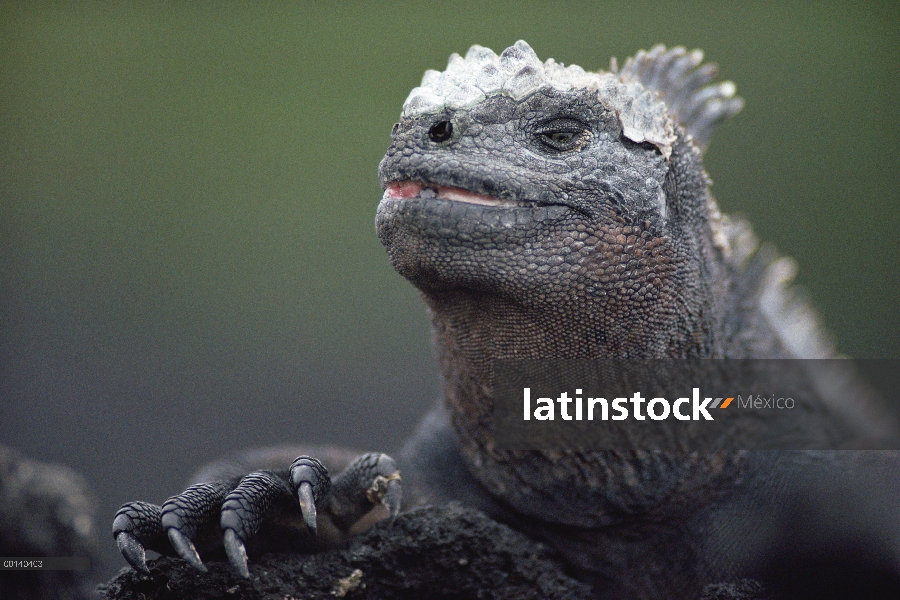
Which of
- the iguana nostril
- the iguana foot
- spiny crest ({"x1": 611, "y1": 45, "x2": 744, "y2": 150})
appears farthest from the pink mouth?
spiny crest ({"x1": 611, "y1": 45, "x2": 744, "y2": 150})

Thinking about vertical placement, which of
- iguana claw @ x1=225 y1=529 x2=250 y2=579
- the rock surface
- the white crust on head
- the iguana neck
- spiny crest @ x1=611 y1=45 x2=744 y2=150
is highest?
spiny crest @ x1=611 y1=45 x2=744 y2=150

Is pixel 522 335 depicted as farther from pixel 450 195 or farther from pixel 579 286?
pixel 450 195

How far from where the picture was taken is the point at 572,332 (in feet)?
9.43

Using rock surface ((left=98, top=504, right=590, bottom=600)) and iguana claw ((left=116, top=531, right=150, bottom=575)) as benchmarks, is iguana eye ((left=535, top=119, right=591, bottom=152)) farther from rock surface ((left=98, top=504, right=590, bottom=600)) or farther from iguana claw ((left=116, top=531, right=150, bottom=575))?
iguana claw ((left=116, top=531, right=150, bottom=575))

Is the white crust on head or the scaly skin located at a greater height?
the white crust on head

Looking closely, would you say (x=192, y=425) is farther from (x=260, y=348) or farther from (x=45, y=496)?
(x=45, y=496)

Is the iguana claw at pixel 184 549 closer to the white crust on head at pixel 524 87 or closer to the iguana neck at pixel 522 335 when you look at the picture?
the iguana neck at pixel 522 335

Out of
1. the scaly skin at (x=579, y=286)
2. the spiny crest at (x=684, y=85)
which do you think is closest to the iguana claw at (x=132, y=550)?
the scaly skin at (x=579, y=286)

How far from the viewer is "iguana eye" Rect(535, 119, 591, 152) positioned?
9.24ft

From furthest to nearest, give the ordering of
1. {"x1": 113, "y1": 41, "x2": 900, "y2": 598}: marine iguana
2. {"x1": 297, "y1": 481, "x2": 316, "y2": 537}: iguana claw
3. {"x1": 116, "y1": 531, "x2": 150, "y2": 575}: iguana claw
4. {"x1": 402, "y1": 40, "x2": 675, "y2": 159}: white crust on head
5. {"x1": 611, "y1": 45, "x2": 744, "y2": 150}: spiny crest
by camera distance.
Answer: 1. {"x1": 611, "y1": 45, "x2": 744, "y2": 150}: spiny crest
2. {"x1": 402, "y1": 40, "x2": 675, "y2": 159}: white crust on head
3. {"x1": 113, "y1": 41, "x2": 900, "y2": 598}: marine iguana
4. {"x1": 297, "y1": 481, "x2": 316, "y2": 537}: iguana claw
5. {"x1": 116, "y1": 531, "x2": 150, "y2": 575}: iguana claw

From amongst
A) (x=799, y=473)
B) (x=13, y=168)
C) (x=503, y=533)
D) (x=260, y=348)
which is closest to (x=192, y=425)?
(x=260, y=348)

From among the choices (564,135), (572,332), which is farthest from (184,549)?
(564,135)

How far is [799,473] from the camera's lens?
3.20 meters

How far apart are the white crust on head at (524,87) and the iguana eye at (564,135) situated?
0.13 metres
